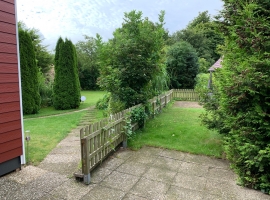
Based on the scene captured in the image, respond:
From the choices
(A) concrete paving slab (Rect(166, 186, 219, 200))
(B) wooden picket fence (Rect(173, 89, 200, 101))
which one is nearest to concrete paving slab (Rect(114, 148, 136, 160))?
(A) concrete paving slab (Rect(166, 186, 219, 200))

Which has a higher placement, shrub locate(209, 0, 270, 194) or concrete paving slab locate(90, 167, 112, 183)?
shrub locate(209, 0, 270, 194)

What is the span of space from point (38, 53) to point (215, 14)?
15.9 metres

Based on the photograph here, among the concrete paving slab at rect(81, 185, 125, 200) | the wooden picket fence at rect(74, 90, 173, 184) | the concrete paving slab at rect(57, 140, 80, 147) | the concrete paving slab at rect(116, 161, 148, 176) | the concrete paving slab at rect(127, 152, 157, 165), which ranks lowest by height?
the concrete paving slab at rect(81, 185, 125, 200)

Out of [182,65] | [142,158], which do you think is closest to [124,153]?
[142,158]

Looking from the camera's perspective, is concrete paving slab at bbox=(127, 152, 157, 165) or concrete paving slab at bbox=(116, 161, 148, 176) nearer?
concrete paving slab at bbox=(116, 161, 148, 176)

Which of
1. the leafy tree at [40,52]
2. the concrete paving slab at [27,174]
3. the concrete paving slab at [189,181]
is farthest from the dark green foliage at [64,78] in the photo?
the concrete paving slab at [189,181]

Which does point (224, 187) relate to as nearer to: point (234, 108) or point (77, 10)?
point (234, 108)

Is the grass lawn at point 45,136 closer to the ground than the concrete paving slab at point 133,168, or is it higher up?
higher up

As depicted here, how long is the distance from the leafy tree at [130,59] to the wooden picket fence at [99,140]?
107cm

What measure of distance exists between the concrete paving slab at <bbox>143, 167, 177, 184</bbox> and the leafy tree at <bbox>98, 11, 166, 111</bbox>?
7.25 feet

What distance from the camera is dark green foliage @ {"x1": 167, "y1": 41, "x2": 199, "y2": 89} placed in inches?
587

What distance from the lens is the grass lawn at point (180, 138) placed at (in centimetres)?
427

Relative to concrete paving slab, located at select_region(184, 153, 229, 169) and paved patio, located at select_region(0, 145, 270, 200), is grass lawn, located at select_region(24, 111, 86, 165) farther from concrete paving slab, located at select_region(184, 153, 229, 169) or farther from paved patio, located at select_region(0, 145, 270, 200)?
concrete paving slab, located at select_region(184, 153, 229, 169)

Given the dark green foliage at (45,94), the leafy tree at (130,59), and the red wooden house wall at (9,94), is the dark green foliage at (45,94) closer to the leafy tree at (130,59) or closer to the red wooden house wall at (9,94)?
the leafy tree at (130,59)
